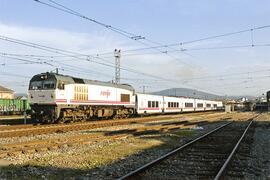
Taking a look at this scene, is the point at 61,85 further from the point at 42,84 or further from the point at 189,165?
the point at 189,165

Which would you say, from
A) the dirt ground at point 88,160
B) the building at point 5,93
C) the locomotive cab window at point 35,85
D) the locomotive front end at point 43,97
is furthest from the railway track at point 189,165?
the building at point 5,93

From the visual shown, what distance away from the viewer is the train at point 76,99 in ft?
106

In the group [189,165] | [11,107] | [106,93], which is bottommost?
[189,165]

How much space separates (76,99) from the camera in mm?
34812

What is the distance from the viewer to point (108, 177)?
10.4m

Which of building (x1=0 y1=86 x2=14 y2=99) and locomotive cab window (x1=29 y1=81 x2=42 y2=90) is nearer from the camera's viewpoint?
locomotive cab window (x1=29 y1=81 x2=42 y2=90)

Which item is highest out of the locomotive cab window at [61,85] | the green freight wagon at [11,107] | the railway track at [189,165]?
the locomotive cab window at [61,85]

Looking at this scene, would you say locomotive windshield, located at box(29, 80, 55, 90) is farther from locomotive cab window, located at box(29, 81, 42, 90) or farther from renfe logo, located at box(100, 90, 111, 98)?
renfe logo, located at box(100, 90, 111, 98)

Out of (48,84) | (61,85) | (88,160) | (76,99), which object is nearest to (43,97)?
(48,84)

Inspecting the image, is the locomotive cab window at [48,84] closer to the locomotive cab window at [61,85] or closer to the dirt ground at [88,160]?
the locomotive cab window at [61,85]

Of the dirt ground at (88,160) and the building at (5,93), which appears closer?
the dirt ground at (88,160)

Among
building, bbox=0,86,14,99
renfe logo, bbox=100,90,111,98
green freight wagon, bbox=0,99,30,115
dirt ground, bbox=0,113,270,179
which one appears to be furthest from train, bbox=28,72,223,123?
building, bbox=0,86,14,99

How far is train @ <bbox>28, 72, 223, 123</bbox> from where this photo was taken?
3219cm

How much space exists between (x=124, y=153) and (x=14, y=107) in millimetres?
45963
